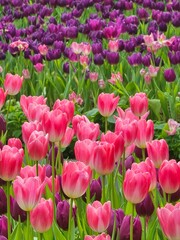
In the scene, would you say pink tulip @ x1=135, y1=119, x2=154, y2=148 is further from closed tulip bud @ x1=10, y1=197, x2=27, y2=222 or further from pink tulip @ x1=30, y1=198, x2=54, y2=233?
pink tulip @ x1=30, y1=198, x2=54, y2=233

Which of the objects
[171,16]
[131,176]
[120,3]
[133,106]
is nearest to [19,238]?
[131,176]

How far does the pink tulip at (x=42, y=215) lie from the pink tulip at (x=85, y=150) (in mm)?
349

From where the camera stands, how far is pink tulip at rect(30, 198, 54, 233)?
7.10 ft

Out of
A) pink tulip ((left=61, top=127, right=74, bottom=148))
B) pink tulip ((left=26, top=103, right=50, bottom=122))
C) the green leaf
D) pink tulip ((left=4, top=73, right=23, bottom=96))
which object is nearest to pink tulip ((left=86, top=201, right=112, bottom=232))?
pink tulip ((left=61, top=127, right=74, bottom=148))

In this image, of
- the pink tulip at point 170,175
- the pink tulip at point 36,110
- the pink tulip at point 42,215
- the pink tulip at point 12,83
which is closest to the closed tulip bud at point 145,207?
the pink tulip at point 170,175

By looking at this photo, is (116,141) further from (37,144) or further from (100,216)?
(100,216)

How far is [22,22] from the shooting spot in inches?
340

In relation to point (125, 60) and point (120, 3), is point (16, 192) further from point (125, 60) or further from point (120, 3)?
point (120, 3)

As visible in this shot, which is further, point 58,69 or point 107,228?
point 58,69

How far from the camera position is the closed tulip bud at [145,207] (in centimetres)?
239

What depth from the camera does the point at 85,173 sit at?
2232mm

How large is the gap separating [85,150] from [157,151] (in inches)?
11.2

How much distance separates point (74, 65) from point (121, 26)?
75 cm

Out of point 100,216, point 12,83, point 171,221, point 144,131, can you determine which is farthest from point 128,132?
point 12,83
